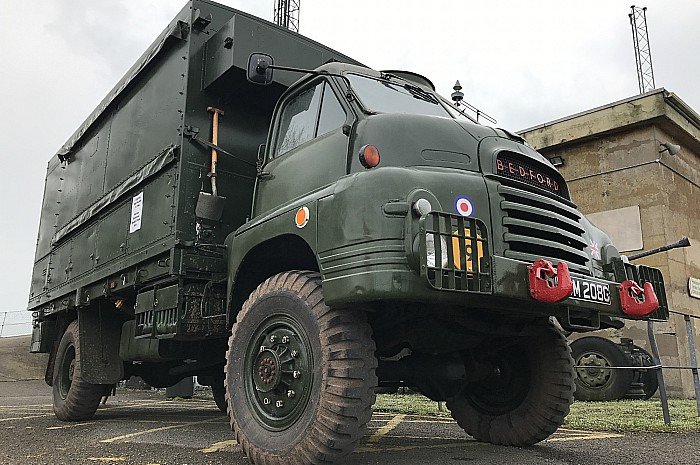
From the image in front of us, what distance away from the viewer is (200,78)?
5.86 m

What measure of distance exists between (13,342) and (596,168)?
21.3 meters

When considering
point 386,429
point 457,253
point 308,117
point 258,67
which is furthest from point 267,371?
point 386,429

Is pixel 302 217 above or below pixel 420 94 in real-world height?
below

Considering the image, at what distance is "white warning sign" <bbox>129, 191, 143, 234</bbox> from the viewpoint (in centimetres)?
636

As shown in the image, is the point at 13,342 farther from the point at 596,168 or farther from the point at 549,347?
the point at 549,347

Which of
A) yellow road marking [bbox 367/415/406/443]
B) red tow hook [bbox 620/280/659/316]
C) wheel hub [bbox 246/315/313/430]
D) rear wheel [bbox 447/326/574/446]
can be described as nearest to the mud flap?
yellow road marking [bbox 367/415/406/443]

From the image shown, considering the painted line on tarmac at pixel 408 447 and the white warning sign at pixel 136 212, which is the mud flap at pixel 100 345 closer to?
the white warning sign at pixel 136 212

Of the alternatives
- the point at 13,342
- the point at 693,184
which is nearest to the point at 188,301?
the point at 693,184

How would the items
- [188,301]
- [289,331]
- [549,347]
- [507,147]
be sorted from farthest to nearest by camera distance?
[188,301]
[549,347]
[507,147]
[289,331]

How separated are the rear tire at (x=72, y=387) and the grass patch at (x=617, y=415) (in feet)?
13.0

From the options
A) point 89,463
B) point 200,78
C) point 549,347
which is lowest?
point 89,463

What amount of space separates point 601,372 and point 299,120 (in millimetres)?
8330

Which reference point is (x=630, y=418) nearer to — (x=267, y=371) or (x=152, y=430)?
(x=267, y=371)

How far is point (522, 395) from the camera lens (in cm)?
506
